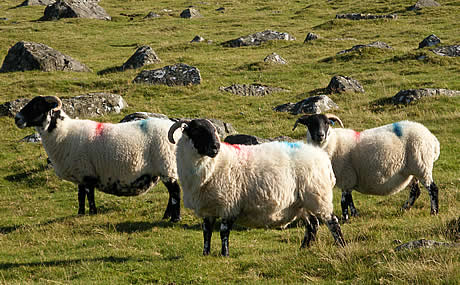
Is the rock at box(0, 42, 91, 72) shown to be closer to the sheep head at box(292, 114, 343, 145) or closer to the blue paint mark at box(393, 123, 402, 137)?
the sheep head at box(292, 114, 343, 145)

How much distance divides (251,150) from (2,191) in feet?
36.8

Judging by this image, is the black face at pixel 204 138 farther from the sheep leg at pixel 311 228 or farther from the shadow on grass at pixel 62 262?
the shadow on grass at pixel 62 262

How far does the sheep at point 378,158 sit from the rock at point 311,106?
36.9 ft

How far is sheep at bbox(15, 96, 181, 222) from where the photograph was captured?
1317 cm

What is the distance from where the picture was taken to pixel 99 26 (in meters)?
65.0

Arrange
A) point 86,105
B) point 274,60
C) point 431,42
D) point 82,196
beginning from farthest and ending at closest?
point 431,42
point 274,60
point 86,105
point 82,196

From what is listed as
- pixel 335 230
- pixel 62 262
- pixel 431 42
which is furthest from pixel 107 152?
pixel 431 42

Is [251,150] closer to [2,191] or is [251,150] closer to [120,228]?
[120,228]

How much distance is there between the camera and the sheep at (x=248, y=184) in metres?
9.30

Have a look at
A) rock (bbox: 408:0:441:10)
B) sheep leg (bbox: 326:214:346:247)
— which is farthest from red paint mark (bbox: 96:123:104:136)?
rock (bbox: 408:0:441:10)

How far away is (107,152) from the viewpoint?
13.3 meters

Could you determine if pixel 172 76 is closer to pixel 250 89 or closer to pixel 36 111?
pixel 250 89

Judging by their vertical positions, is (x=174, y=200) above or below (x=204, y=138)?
below

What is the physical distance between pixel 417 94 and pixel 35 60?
25.7m
